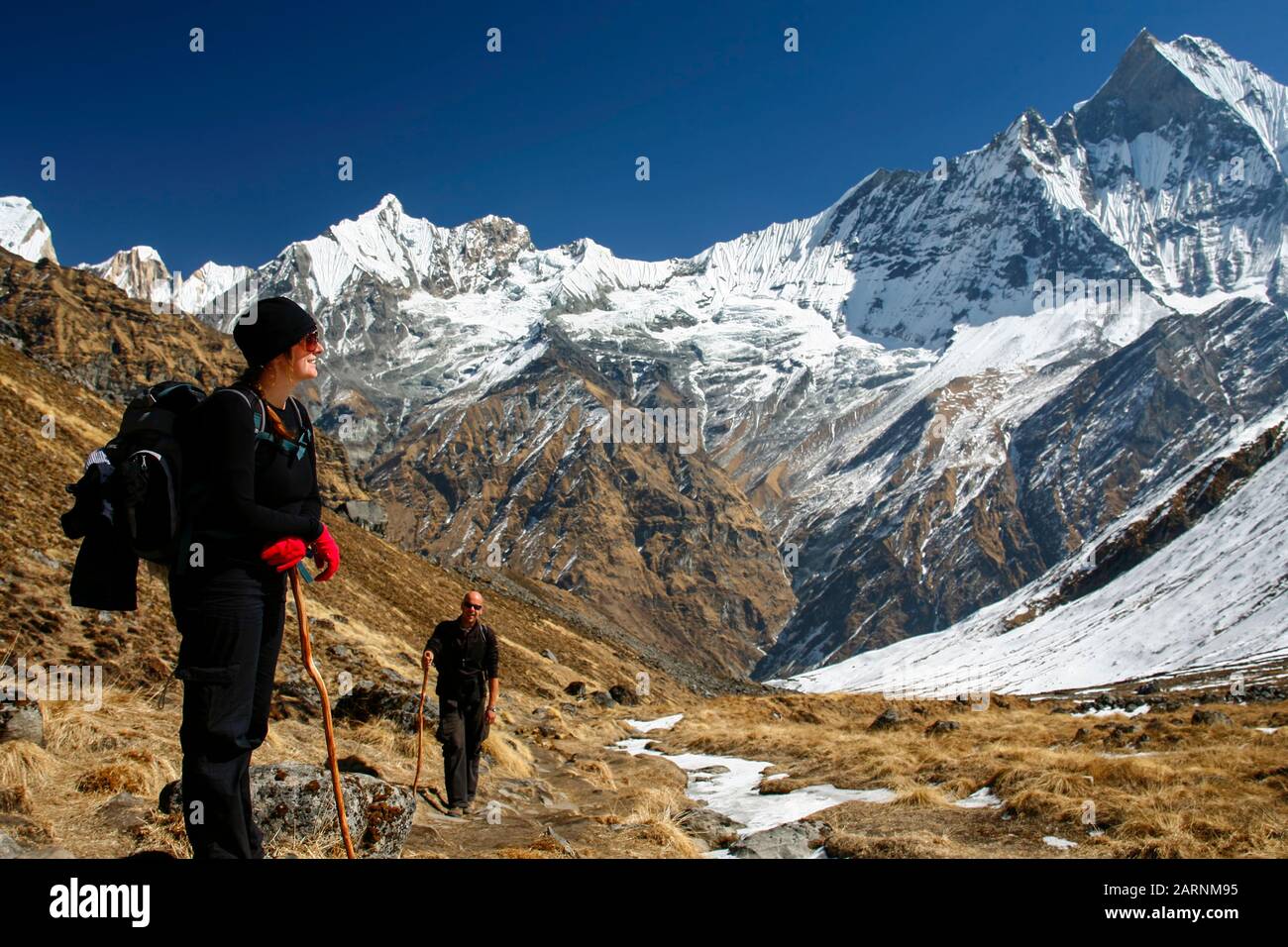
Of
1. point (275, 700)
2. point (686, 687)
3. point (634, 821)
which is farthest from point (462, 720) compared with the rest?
point (686, 687)

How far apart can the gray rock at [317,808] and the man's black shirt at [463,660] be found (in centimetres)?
321

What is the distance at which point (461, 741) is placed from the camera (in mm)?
10617

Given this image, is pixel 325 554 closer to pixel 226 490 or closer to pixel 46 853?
pixel 226 490

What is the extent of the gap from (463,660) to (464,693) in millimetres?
398

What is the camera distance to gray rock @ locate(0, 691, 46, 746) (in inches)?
309

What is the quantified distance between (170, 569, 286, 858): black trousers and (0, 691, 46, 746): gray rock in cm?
448

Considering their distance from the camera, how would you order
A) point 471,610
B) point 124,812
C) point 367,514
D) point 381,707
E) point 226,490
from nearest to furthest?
point 226,490 → point 124,812 → point 471,610 → point 381,707 → point 367,514

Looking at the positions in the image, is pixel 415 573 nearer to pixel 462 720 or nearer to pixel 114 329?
pixel 462 720

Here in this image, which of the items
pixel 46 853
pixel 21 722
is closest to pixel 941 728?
pixel 21 722

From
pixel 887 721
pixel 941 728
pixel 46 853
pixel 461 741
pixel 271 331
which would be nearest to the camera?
pixel 271 331

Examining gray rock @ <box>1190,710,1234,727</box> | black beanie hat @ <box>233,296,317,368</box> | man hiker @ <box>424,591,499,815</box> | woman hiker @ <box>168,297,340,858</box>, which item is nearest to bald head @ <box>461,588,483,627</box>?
man hiker @ <box>424,591,499,815</box>
